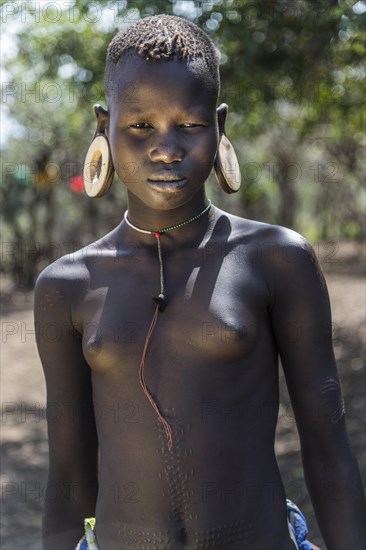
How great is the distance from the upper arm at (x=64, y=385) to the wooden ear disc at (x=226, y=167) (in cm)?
40

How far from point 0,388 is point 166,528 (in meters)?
6.16

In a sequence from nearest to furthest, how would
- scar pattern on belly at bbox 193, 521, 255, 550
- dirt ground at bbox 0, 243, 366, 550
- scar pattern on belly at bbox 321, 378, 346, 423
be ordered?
scar pattern on belly at bbox 193, 521, 255, 550 → scar pattern on belly at bbox 321, 378, 346, 423 → dirt ground at bbox 0, 243, 366, 550

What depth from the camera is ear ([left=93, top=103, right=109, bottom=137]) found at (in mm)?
1696

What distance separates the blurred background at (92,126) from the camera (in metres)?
5.34

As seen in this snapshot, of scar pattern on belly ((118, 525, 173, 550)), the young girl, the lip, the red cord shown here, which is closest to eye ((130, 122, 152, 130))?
the young girl

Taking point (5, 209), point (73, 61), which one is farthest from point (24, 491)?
point (5, 209)

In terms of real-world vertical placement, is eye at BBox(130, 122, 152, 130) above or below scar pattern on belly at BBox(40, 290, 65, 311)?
above

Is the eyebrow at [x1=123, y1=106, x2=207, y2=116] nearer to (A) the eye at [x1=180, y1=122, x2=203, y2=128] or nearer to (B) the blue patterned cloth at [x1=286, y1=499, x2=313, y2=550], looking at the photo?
(A) the eye at [x1=180, y1=122, x2=203, y2=128]

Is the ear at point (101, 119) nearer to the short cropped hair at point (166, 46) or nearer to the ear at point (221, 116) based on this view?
the short cropped hair at point (166, 46)

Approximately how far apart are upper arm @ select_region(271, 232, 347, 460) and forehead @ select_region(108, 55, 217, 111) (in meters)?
0.35

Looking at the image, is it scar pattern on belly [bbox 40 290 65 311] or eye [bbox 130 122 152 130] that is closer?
eye [bbox 130 122 152 130]

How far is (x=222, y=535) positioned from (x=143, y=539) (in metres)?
0.16

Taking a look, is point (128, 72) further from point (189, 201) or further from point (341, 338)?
point (341, 338)

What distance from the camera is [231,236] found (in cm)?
165
